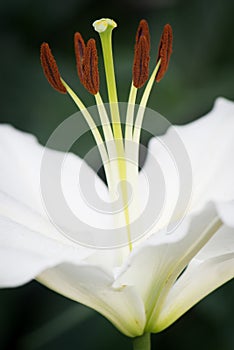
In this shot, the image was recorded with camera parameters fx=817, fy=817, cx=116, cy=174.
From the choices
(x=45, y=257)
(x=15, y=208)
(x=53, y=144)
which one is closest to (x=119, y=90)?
(x=53, y=144)

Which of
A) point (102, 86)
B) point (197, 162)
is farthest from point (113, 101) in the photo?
point (102, 86)

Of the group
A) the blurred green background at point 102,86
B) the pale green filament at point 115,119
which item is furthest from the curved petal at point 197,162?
the blurred green background at point 102,86

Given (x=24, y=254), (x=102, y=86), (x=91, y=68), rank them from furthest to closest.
A: 1. (x=102, y=86)
2. (x=91, y=68)
3. (x=24, y=254)

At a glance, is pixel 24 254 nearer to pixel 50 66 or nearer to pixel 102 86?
pixel 50 66

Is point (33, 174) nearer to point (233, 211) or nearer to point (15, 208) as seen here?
point (15, 208)

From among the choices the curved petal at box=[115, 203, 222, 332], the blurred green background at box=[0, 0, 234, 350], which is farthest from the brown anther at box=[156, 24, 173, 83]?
the blurred green background at box=[0, 0, 234, 350]

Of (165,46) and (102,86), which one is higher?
(165,46)

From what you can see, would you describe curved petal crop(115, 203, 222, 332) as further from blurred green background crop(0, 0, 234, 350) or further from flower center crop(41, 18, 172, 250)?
blurred green background crop(0, 0, 234, 350)
